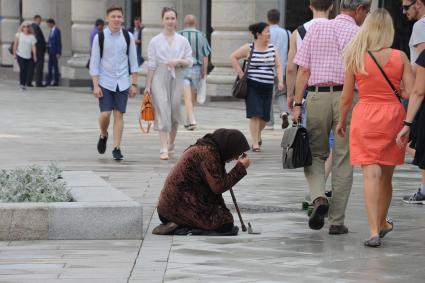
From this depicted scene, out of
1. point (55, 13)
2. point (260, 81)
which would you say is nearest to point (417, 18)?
point (260, 81)

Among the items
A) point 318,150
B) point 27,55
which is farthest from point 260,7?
point 318,150

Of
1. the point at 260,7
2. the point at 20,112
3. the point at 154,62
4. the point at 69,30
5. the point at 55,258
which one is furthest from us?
the point at 69,30

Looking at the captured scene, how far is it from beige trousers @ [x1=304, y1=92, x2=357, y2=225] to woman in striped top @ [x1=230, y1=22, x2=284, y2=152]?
6400 mm

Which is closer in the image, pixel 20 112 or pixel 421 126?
pixel 421 126

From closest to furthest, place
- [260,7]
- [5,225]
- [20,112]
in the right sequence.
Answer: [5,225], [20,112], [260,7]

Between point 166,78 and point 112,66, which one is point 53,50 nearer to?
point 166,78

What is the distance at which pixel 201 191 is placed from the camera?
9516 millimetres

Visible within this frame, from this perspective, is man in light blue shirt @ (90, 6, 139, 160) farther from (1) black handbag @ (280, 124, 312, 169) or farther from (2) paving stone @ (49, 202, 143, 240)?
(2) paving stone @ (49, 202, 143, 240)

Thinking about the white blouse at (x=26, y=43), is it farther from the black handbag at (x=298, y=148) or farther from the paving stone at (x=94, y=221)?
the paving stone at (x=94, y=221)

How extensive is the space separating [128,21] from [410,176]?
834 inches

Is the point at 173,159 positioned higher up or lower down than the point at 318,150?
lower down

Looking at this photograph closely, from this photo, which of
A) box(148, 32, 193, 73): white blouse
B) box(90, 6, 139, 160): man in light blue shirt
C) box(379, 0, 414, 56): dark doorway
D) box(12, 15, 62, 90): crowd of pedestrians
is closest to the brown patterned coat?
box(90, 6, 139, 160): man in light blue shirt

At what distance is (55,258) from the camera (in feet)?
27.9

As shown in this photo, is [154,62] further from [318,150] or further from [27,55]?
[27,55]
